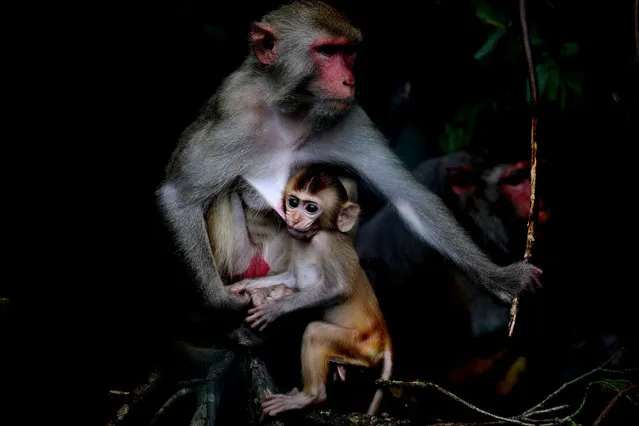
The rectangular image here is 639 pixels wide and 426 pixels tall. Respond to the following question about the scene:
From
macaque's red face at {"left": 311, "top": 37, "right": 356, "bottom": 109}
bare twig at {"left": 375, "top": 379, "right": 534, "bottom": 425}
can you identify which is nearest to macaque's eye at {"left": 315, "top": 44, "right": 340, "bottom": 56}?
macaque's red face at {"left": 311, "top": 37, "right": 356, "bottom": 109}

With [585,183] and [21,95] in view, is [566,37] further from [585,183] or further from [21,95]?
[21,95]

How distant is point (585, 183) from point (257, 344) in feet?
7.66

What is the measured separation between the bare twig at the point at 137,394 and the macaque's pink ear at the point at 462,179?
7.03ft

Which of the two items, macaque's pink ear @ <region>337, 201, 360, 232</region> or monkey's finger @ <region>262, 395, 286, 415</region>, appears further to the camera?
macaque's pink ear @ <region>337, 201, 360, 232</region>

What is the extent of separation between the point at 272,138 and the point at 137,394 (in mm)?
1270

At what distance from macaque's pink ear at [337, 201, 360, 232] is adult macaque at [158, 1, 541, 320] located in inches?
11.0

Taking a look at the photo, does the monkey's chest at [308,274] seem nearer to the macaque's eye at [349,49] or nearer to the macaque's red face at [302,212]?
the macaque's red face at [302,212]

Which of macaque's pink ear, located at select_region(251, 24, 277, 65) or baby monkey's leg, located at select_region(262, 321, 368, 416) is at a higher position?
macaque's pink ear, located at select_region(251, 24, 277, 65)

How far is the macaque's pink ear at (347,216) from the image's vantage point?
8.48 ft

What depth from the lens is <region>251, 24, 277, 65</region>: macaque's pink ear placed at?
2.62 meters

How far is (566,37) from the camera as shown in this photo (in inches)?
133

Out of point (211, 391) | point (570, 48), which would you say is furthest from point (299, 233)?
point (570, 48)

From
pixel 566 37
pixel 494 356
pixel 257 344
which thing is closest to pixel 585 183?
pixel 566 37

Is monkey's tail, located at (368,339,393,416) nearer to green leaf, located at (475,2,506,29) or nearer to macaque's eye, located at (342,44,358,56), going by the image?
macaque's eye, located at (342,44,358,56)
